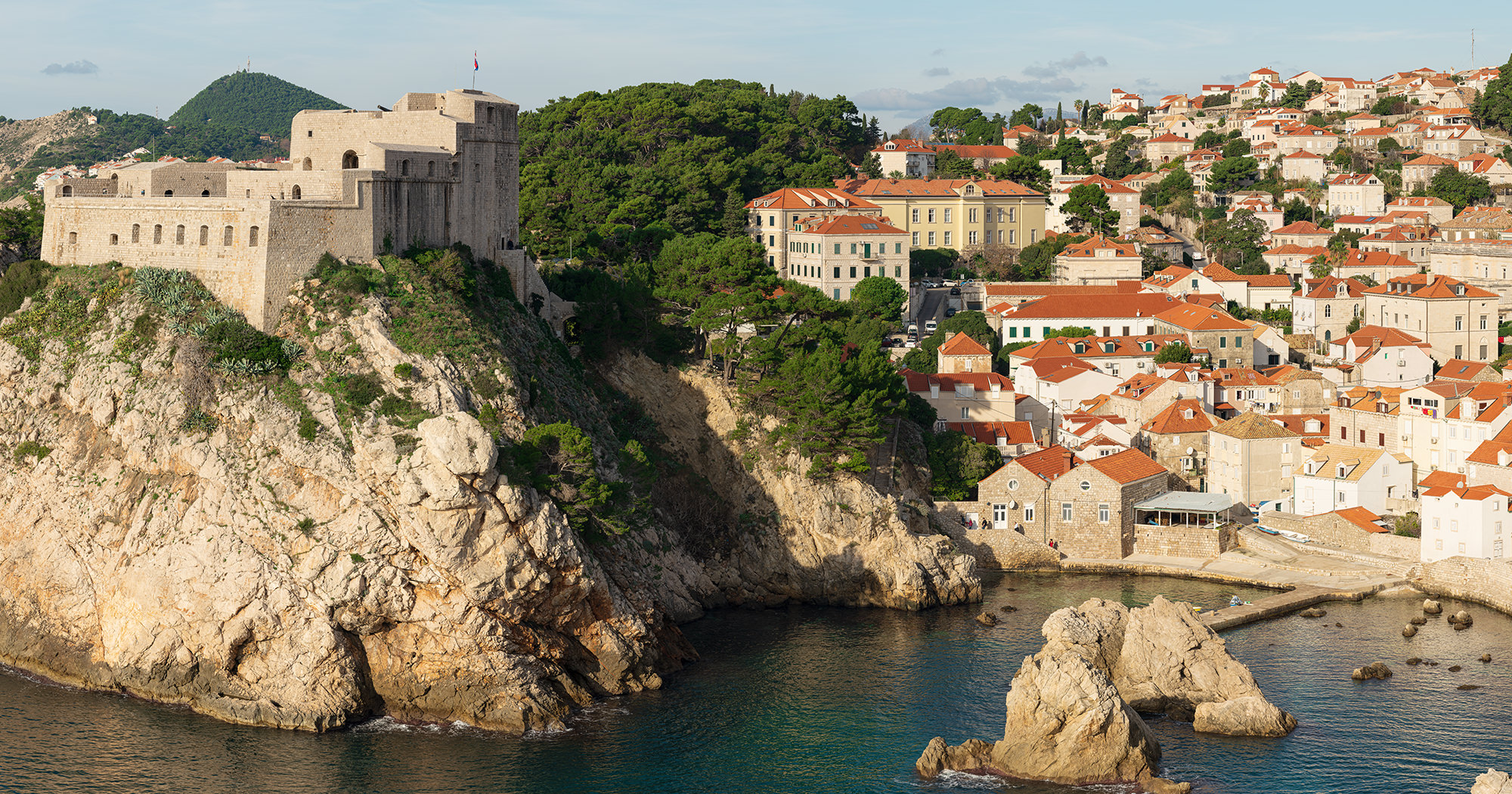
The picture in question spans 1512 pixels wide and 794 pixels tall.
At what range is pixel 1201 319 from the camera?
76.6m

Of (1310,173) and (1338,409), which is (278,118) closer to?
(1310,173)

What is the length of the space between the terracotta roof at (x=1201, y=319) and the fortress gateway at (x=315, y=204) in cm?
3568

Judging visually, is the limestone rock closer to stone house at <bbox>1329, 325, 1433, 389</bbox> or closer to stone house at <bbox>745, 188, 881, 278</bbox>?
stone house at <bbox>1329, 325, 1433, 389</bbox>

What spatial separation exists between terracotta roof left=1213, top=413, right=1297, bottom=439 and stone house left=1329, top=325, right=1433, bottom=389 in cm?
1276

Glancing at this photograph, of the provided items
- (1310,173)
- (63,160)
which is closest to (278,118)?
(63,160)

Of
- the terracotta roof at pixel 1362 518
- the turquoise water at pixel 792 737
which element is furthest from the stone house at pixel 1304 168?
the turquoise water at pixel 792 737

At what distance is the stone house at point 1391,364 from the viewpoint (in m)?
73.6

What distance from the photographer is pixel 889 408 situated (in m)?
55.8

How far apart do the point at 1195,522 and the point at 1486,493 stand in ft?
31.6

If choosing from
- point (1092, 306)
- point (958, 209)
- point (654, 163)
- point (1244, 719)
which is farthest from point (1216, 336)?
point (1244, 719)

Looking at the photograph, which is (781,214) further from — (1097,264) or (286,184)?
(286,184)

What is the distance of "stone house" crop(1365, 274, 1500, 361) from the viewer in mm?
78688

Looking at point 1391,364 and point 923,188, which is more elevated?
point 923,188

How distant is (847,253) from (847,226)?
1400 millimetres
